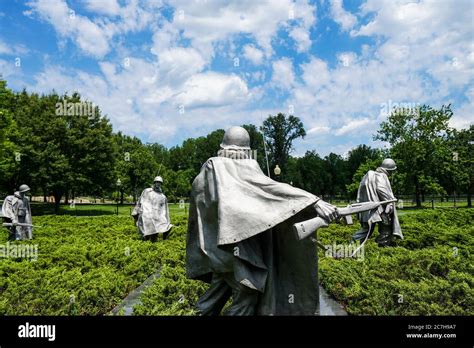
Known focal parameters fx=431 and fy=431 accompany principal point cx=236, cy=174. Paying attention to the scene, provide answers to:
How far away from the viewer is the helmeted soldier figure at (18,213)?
585 inches

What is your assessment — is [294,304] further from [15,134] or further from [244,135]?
[15,134]

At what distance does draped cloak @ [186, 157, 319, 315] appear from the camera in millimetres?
4082

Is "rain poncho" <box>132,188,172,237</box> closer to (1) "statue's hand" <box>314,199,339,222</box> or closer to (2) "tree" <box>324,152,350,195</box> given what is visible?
(1) "statue's hand" <box>314,199,339,222</box>

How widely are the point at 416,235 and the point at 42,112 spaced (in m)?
31.3

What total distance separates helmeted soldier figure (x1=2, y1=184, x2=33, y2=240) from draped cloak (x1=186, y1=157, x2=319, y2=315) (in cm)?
1253

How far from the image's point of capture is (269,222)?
4.07 m

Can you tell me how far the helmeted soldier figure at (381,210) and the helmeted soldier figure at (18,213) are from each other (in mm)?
11218

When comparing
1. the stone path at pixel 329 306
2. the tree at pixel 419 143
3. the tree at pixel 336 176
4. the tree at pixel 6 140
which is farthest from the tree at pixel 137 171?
the stone path at pixel 329 306

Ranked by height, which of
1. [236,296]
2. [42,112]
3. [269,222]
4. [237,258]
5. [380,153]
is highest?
[42,112]

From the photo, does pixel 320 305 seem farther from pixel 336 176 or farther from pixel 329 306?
pixel 336 176
